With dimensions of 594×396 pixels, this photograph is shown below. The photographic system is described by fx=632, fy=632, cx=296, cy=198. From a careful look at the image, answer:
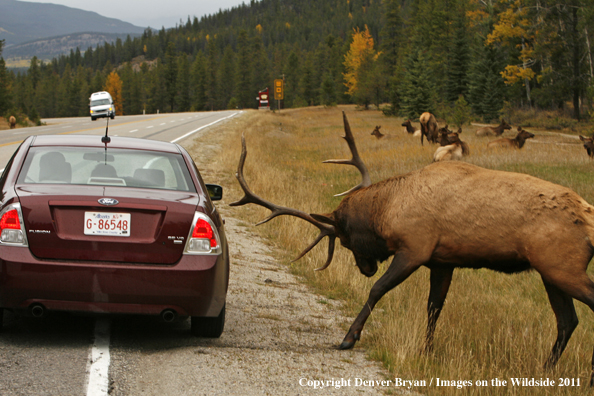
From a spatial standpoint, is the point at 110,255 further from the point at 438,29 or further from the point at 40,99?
the point at 40,99

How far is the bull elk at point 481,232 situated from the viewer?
468 centimetres

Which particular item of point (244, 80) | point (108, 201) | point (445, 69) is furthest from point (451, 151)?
point (244, 80)

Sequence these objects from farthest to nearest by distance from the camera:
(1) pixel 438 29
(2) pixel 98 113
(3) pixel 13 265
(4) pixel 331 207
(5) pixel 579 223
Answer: (1) pixel 438 29 < (2) pixel 98 113 < (4) pixel 331 207 < (5) pixel 579 223 < (3) pixel 13 265

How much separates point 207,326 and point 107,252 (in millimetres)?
1123

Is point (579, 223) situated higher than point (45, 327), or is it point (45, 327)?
point (579, 223)

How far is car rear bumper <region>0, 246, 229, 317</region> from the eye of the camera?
4387 millimetres

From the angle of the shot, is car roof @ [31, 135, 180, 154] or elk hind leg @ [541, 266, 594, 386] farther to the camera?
car roof @ [31, 135, 180, 154]

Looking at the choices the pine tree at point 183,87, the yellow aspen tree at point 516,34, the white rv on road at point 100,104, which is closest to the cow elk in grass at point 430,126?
the yellow aspen tree at point 516,34

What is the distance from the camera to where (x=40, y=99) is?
558 feet

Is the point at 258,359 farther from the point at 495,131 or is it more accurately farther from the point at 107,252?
the point at 495,131

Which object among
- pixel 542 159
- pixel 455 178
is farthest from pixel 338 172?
pixel 455 178

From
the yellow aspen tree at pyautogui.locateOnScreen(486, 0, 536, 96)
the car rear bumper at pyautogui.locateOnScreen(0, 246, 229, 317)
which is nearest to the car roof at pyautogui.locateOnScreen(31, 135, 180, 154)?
the car rear bumper at pyautogui.locateOnScreen(0, 246, 229, 317)

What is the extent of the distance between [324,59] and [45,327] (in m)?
155

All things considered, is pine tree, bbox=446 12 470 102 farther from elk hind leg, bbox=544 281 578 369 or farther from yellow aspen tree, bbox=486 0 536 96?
elk hind leg, bbox=544 281 578 369
